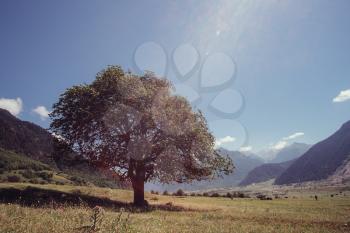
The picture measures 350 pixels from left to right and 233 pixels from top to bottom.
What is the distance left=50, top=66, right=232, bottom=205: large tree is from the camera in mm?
33000

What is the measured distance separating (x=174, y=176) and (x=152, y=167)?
2.63 metres

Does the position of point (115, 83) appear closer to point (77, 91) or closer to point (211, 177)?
point (77, 91)

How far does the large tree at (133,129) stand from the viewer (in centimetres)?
3300

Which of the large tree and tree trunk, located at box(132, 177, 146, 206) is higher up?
the large tree

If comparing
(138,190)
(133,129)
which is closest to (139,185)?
(138,190)

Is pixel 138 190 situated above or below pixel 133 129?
below

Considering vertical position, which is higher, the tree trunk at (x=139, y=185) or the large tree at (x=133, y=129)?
the large tree at (x=133, y=129)

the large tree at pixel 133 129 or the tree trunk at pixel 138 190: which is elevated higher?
the large tree at pixel 133 129

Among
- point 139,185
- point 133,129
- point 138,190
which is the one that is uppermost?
point 133,129

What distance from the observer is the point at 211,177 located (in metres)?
38.2

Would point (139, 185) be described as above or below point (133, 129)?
below

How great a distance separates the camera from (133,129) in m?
33.7

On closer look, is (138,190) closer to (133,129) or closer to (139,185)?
(139,185)

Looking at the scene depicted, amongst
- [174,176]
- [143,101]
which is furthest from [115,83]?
[174,176]
